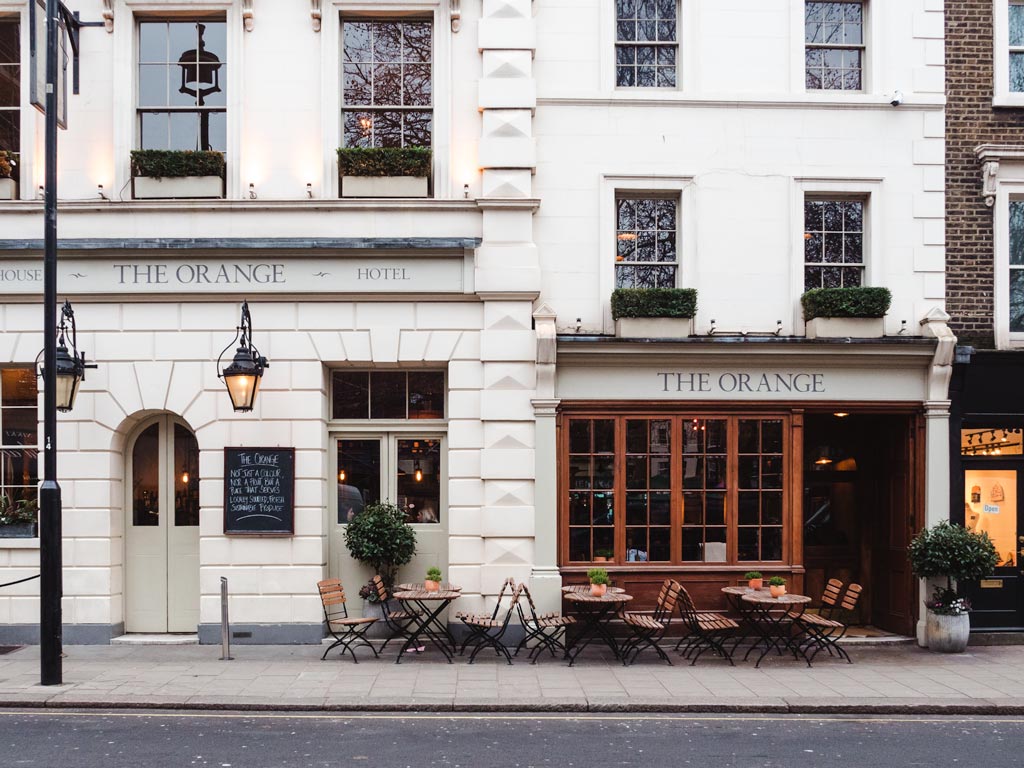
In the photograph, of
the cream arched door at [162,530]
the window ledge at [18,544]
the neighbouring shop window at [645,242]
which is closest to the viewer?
the window ledge at [18,544]

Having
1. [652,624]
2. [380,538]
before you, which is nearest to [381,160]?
[380,538]

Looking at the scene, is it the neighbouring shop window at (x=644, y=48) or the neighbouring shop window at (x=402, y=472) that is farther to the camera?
the neighbouring shop window at (x=644, y=48)

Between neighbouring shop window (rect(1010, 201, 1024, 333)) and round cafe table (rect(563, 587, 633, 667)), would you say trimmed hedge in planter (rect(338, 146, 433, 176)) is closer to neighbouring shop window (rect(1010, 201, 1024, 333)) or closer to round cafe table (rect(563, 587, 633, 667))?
round cafe table (rect(563, 587, 633, 667))

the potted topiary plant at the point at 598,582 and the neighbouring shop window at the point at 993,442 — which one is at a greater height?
the neighbouring shop window at the point at 993,442

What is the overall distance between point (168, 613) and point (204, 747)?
486cm

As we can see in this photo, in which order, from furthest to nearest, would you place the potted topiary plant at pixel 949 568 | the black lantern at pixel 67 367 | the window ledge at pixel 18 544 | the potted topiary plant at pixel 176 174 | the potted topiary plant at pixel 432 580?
1. the potted topiary plant at pixel 176 174
2. the window ledge at pixel 18 544
3. the potted topiary plant at pixel 949 568
4. the potted topiary plant at pixel 432 580
5. the black lantern at pixel 67 367

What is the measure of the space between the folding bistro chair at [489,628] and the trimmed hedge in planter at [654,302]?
153 inches

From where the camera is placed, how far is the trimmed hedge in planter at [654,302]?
1172cm

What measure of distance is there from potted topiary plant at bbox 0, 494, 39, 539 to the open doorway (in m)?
10.9

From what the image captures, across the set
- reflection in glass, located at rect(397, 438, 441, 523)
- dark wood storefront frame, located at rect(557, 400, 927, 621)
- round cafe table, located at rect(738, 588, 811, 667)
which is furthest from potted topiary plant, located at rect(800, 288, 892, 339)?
reflection in glass, located at rect(397, 438, 441, 523)

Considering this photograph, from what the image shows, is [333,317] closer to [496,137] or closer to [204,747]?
[496,137]

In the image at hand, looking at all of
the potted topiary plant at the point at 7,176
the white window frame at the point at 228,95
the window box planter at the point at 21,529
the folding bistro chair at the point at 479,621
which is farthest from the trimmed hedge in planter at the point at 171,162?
the folding bistro chair at the point at 479,621

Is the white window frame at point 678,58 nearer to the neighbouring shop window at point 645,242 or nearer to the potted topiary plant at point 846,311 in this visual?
the neighbouring shop window at point 645,242

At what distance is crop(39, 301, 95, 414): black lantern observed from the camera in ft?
34.7
